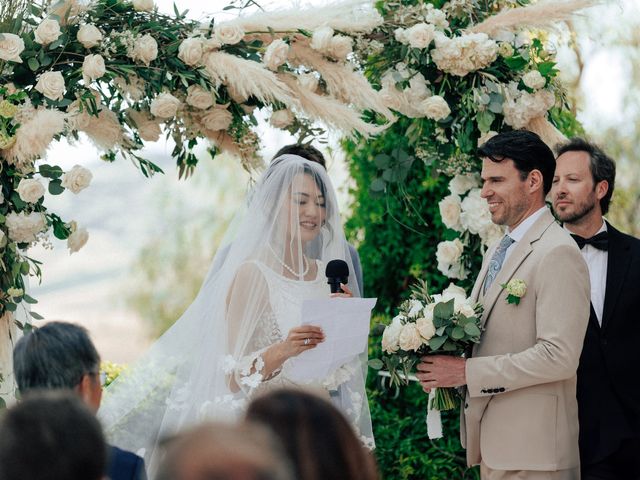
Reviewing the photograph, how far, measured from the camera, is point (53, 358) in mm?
2869

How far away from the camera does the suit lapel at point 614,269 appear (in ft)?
15.8

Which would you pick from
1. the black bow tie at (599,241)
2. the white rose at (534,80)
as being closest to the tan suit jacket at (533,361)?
the black bow tie at (599,241)

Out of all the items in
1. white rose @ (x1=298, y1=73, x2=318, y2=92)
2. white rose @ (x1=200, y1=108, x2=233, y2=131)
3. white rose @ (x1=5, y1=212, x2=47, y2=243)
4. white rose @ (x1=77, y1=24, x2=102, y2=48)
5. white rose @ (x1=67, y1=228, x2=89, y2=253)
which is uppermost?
white rose @ (x1=77, y1=24, x2=102, y2=48)

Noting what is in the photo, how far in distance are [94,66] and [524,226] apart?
228 cm

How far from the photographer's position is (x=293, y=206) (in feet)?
16.2

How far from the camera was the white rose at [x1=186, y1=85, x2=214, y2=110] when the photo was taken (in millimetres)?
5191

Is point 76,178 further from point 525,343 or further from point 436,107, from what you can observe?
point 525,343

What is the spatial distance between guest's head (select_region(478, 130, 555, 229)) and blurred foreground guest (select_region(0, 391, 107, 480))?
2923 millimetres

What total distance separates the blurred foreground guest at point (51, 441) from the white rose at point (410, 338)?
2.56 metres

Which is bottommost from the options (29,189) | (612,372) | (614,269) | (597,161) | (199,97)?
(612,372)

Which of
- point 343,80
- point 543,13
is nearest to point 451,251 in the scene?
point 343,80

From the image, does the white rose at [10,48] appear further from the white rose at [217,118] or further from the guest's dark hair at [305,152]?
the guest's dark hair at [305,152]

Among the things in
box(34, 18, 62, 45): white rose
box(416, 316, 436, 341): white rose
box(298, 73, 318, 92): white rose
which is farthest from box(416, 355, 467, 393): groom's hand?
box(34, 18, 62, 45): white rose

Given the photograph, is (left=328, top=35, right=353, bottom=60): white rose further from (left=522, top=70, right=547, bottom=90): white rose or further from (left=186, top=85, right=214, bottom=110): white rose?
(left=522, top=70, right=547, bottom=90): white rose
